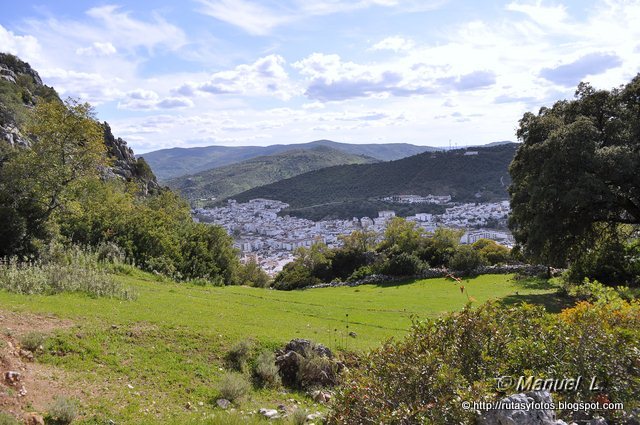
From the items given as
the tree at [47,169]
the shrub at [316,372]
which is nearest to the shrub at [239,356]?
the shrub at [316,372]

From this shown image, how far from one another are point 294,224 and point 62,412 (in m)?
125

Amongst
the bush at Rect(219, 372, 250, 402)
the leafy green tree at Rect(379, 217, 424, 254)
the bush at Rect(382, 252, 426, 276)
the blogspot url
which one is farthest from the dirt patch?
the leafy green tree at Rect(379, 217, 424, 254)

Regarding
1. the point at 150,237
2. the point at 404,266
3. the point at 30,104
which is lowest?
the point at 404,266

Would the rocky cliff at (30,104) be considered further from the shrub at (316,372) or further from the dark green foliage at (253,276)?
the shrub at (316,372)

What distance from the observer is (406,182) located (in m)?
152

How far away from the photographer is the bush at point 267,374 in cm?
1004

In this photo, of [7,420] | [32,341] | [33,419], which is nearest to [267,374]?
[33,419]

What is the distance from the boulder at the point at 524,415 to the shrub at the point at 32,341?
28.3 ft

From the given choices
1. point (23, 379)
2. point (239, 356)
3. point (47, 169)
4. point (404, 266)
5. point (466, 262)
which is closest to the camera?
point (23, 379)

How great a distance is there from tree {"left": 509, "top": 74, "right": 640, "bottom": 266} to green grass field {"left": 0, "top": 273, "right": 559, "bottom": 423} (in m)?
3.51

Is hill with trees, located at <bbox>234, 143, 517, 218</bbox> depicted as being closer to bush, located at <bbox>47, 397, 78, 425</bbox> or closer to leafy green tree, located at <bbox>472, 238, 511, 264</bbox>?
leafy green tree, located at <bbox>472, 238, 511, 264</bbox>

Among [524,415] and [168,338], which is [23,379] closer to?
[168,338]

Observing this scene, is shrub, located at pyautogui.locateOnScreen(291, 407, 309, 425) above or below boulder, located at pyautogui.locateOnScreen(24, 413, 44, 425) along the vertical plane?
below

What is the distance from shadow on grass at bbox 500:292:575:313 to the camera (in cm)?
1931
